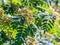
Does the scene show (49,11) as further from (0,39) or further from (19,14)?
(0,39)

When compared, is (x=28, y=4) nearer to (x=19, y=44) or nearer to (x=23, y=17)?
(x=23, y=17)

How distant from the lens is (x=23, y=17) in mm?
2246

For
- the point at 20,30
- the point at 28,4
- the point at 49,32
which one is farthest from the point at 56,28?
the point at 20,30

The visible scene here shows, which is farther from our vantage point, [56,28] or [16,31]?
[56,28]

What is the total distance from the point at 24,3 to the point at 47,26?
35 cm

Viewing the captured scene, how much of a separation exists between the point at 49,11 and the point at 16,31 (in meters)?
0.60

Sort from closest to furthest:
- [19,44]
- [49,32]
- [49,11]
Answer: [19,44]
[49,32]
[49,11]

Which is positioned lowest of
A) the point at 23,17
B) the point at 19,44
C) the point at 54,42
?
the point at 54,42

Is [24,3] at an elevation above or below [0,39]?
above

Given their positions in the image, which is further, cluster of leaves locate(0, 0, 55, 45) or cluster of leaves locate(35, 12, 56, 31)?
cluster of leaves locate(35, 12, 56, 31)

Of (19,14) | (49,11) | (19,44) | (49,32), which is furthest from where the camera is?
(49,11)

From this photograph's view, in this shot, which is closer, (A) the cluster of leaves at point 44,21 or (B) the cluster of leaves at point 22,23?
(B) the cluster of leaves at point 22,23

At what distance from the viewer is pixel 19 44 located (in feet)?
7.16

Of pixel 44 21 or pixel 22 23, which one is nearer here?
pixel 22 23
